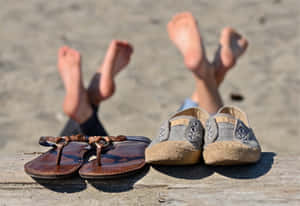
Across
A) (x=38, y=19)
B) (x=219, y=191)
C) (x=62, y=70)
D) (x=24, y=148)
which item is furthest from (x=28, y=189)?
(x=38, y=19)

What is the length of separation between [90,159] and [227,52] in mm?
893

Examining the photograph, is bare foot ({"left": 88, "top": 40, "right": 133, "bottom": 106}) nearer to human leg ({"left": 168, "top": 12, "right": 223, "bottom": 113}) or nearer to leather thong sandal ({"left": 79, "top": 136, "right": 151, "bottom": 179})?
human leg ({"left": 168, "top": 12, "right": 223, "bottom": 113})

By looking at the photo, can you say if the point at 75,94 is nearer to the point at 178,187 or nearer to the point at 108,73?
Result: the point at 108,73

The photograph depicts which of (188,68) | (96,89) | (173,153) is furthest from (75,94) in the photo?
(173,153)

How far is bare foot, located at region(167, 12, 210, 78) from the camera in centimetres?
149

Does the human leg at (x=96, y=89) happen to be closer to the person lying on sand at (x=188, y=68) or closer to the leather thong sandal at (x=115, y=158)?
the person lying on sand at (x=188, y=68)

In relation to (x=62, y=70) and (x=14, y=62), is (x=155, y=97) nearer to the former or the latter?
(x=62, y=70)

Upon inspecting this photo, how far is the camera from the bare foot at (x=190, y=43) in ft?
4.88

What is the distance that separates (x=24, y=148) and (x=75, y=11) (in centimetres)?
183

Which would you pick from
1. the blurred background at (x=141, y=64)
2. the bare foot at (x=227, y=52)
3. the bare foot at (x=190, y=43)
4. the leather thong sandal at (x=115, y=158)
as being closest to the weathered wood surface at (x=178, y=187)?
the leather thong sandal at (x=115, y=158)

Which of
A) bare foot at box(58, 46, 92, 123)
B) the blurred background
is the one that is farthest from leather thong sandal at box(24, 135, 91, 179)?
the blurred background

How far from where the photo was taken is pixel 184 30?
167cm

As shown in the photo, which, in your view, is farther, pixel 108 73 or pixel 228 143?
pixel 108 73

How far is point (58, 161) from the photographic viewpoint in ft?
3.04
